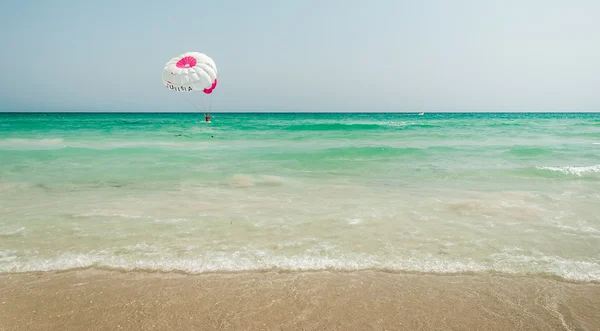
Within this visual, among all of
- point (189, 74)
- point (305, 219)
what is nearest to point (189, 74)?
point (189, 74)

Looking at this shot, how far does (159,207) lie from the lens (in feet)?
19.7

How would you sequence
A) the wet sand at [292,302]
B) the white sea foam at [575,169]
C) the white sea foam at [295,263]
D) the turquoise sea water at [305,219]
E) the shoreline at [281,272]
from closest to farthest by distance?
the wet sand at [292,302]
the shoreline at [281,272]
the white sea foam at [295,263]
the turquoise sea water at [305,219]
the white sea foam at [575,169]

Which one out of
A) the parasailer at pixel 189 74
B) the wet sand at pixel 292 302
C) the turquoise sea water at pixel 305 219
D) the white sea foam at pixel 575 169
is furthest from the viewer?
the parasailer at pixel 189 74

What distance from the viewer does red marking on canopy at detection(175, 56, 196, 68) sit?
15.6 metres

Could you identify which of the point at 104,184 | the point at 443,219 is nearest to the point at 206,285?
the point at 443,219

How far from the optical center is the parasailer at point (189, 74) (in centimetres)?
1536

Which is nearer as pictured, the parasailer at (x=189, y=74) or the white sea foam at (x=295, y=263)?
the white sea foam at (x=295, y=263)

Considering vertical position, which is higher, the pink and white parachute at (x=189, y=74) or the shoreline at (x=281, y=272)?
the pink and white parachute at (x=189, y=74)

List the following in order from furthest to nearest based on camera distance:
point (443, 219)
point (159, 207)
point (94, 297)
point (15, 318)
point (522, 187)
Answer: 1. point (522, 187)
2. point (159, 207)
3. point (443, 219)
4. point (94, 297)
5. point (15, 318)

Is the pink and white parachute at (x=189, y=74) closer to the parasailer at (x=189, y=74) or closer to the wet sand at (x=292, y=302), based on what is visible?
the parasailer at (x=189, y=74)

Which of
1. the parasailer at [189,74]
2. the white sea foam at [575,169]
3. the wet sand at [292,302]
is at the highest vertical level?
the parasailer at [189,74]

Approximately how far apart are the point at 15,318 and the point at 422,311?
10.4 feet

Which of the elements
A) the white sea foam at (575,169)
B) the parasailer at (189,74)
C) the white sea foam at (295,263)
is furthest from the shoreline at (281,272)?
the parasailer at (189,74)

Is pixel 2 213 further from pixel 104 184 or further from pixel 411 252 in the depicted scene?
pixel 411 252
